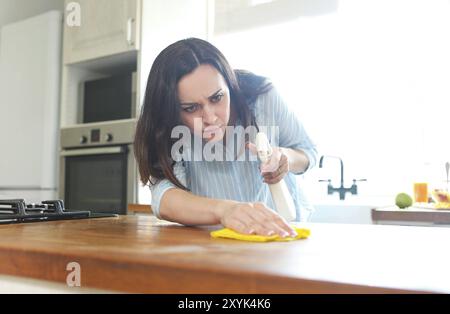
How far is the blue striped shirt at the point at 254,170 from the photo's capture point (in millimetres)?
1288

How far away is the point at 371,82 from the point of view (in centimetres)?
242

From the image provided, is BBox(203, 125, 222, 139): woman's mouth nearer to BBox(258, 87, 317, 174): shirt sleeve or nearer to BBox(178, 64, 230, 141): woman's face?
BBox(178, 64, 230, 141): woman's face

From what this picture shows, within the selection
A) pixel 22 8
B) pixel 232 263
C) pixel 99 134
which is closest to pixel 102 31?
pixel 99 134

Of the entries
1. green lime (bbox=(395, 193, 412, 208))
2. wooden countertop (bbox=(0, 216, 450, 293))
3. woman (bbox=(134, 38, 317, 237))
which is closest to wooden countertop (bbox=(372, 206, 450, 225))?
green lime (bbox=(395, 193, 412, 208))

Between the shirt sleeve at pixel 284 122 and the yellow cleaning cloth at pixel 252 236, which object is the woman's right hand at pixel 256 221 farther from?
the shirt sleeve at pixel 284 122

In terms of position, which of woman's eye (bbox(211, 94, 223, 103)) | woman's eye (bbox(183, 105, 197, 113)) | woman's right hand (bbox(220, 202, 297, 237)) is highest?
woman's eye (bbox(211, 94, 223, 103))

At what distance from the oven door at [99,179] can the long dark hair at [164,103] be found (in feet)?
4.00

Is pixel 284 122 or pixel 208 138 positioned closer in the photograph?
pixel 208 138

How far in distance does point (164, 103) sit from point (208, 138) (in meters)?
0.14

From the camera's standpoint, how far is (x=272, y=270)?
0.41 metres

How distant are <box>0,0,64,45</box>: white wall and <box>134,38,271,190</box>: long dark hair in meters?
2.43

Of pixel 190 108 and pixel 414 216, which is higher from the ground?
pixel 190 108

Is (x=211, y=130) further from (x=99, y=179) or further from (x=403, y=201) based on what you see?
(x=99, y=179)

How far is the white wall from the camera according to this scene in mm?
3115
